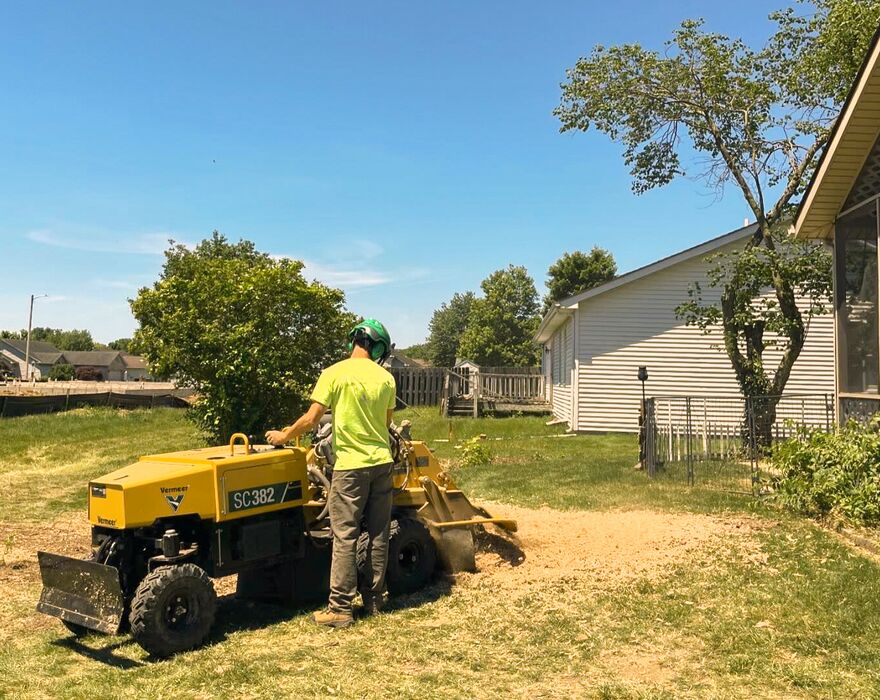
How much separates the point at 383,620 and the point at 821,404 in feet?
26.2

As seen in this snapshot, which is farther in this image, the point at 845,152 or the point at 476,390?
the point at 476,390

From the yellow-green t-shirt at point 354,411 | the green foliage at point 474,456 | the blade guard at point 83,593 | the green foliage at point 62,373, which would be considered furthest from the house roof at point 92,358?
the yellow-green t-shirt at point 354,411

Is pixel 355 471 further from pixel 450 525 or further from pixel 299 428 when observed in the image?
pixel 450 525

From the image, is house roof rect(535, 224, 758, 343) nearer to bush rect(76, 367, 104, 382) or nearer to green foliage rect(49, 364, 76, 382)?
green foliage rect(49, 364, 76, 382)

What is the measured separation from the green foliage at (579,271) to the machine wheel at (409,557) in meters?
45.4

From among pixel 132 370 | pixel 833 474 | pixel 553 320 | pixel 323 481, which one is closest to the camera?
pixel 323 481

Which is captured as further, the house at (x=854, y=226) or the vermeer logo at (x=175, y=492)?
the house at (x=854, y=226)

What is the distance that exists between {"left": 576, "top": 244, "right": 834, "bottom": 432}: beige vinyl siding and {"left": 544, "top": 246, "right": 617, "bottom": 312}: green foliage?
29.5 meters

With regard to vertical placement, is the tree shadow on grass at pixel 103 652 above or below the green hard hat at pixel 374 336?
below

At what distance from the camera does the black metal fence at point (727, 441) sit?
1099 cm

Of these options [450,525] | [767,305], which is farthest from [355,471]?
[767,305]

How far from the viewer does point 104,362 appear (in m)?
113

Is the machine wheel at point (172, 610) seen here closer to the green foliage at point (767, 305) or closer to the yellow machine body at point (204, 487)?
the yellow machine body at point (204, 487)

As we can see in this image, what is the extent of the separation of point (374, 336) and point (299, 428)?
98cm
